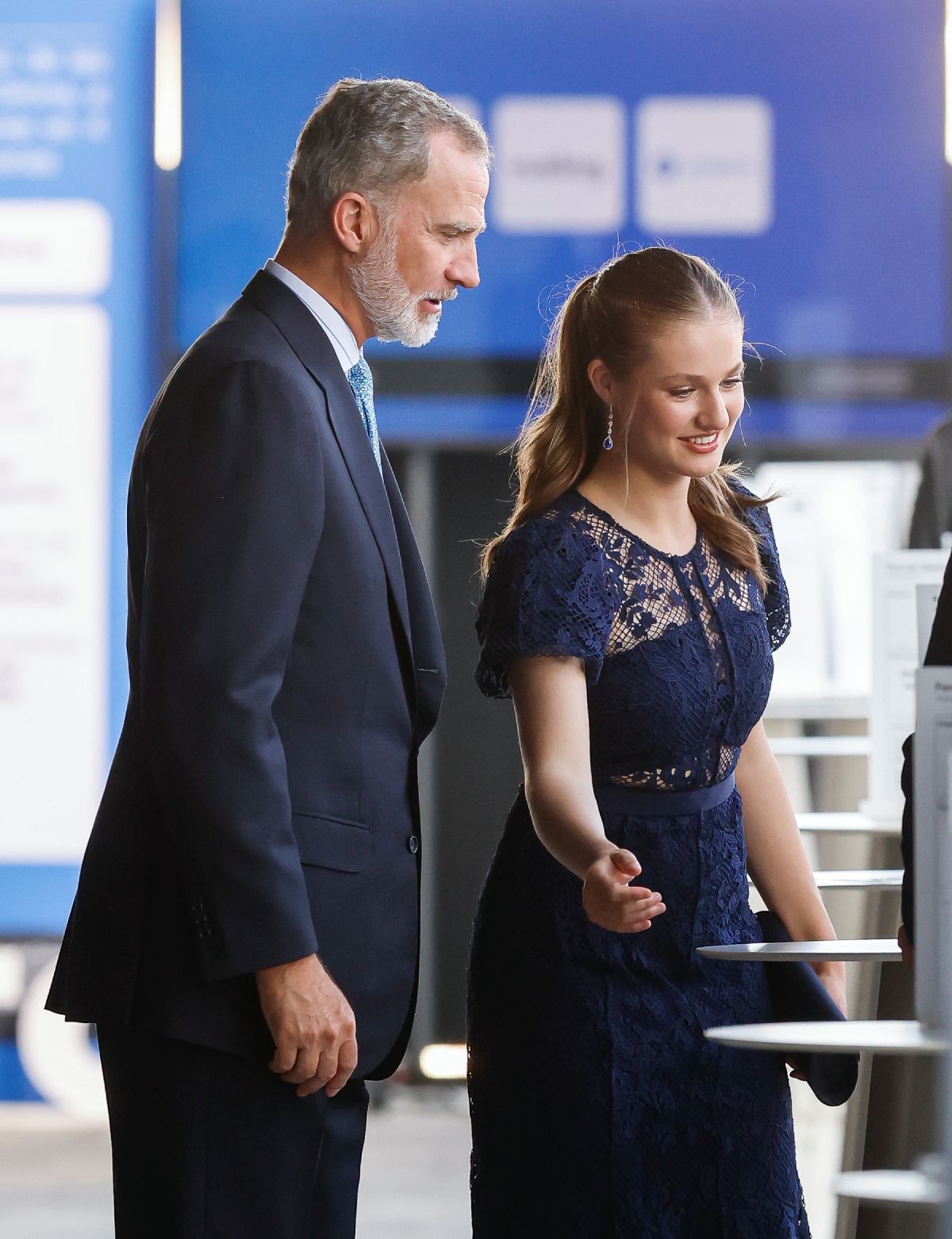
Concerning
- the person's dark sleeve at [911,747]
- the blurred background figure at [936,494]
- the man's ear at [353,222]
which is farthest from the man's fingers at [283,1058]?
the blurred background figure at [936,494]

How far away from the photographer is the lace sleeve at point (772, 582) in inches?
70.6

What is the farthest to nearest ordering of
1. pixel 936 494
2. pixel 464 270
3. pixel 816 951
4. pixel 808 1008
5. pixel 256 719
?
pixel 936 494 → pixel 464 270 → pixel 808 1008 → pixel 256 719 → pixel 816 951

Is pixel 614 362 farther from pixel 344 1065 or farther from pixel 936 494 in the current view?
pixel 936 494

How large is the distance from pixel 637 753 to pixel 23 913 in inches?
113

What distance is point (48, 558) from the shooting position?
4.10 meters

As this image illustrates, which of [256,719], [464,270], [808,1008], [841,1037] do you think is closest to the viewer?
[841,1037]

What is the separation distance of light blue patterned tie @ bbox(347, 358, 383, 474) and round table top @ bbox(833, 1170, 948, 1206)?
0.88m

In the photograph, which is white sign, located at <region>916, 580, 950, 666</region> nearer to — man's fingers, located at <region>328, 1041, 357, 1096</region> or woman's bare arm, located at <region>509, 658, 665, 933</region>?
woman's bare arm, located at <region>509, 658, 665, 933</region>

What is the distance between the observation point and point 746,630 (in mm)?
1687

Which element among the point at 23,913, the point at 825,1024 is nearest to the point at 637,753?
the point at 825,1024

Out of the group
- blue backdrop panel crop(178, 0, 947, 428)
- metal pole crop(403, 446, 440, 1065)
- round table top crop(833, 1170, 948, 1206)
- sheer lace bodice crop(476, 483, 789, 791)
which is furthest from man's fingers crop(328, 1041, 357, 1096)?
blue backdrop panel crop(178, 0, 947, 428)

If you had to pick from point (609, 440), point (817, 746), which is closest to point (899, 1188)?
point (609, 440)

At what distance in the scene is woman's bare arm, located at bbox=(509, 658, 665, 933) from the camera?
1.38m

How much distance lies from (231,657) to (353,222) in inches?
20.8
